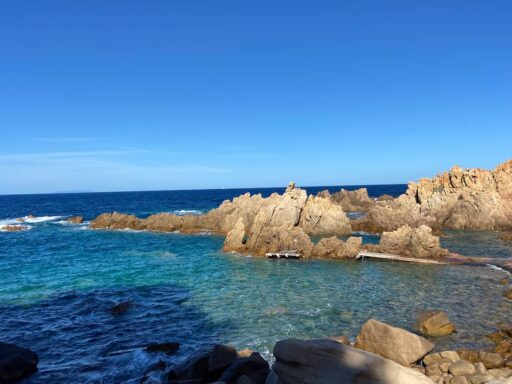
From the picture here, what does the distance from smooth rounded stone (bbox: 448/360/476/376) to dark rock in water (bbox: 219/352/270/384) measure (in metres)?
6.86

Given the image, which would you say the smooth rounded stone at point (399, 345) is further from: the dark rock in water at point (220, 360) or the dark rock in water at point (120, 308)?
the dark rock in water at point (120, 308)

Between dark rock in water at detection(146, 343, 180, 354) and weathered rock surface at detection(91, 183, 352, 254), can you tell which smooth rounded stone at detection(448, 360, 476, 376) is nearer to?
dark rock in water at detection(146, 343, 180, 354)

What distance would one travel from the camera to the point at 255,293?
30625 millimetres

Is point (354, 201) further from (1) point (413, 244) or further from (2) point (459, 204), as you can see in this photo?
(1) point (413, 244)

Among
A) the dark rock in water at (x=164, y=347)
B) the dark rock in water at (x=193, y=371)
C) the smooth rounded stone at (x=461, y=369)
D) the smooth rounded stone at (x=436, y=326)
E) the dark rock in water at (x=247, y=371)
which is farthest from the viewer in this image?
the smooth rounded stone at (x=436, y=326)

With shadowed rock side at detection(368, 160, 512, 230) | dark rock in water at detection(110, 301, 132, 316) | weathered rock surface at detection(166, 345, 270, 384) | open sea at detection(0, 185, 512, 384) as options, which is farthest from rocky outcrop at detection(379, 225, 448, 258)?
weathered rock surface at detection(166, 345, 270, 384)

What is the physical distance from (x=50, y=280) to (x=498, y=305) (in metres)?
34.8

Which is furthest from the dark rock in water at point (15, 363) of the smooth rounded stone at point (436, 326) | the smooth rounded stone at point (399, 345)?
the smooth rounded stone at point (436, 326)

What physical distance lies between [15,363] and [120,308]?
9198 millimetres

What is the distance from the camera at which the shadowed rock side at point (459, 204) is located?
64375 millimetres

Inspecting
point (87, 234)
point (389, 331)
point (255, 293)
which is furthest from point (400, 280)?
point (87, 234)

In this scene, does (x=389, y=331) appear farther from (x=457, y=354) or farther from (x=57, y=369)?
(x=57, y=369)

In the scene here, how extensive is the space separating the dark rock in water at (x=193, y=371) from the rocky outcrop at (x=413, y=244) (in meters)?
33.6

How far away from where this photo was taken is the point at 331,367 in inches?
407
